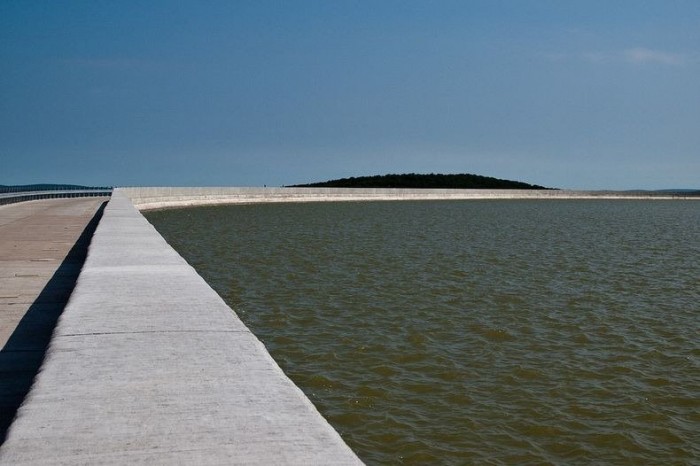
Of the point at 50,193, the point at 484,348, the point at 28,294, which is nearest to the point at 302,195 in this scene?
the point at 50,193

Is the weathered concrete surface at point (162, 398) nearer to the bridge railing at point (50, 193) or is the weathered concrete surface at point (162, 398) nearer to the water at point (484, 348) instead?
the water at point (484, 348)

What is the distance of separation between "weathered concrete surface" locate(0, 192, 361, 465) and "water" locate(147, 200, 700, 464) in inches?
65.2

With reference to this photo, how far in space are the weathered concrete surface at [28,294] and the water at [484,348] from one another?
2736mm

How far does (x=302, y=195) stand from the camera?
75.7 m

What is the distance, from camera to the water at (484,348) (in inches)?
261

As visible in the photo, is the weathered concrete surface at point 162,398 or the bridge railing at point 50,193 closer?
the weathered concrete surface at point 162,398

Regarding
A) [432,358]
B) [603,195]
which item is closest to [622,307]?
[432,358]

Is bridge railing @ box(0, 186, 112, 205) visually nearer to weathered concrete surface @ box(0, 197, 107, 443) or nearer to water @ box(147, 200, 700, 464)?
weathered concrete surface @ box(0, 197, 107, 443)

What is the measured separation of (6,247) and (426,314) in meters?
9.58

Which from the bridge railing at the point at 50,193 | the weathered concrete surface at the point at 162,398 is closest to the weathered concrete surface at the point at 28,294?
the weathered concrete surface at the point at 162,398

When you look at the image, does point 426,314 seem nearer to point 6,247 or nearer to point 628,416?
point 628,416

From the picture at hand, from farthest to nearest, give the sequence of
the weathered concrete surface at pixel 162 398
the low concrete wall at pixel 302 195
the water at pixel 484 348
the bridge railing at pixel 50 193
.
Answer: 1. the low concrete wall at pixel 302 195
2. the bridge railing at pixel 50 193
3. the water at pixel 484 348
4. the weathered concrete surface at pixel 162 398

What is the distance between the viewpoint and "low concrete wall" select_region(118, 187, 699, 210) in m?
53.1

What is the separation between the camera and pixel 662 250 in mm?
26500
